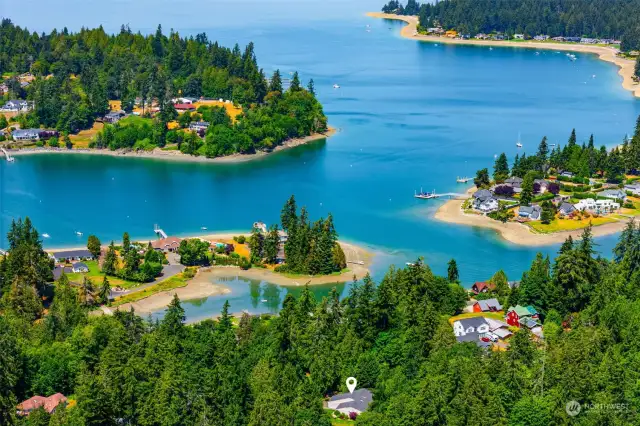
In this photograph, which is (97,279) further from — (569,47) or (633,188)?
(569,47)

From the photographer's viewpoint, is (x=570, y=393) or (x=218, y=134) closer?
(x=570, y=393)

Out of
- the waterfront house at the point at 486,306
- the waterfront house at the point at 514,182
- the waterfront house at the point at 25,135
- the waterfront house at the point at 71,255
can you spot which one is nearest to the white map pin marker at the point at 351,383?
the waterfront house at the point at 486,306

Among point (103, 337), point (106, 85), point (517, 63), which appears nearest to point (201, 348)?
point (103, 337)

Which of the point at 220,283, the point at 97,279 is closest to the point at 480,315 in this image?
the point at 220,283

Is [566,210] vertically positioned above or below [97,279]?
above

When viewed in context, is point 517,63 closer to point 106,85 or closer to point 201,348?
point 106,85

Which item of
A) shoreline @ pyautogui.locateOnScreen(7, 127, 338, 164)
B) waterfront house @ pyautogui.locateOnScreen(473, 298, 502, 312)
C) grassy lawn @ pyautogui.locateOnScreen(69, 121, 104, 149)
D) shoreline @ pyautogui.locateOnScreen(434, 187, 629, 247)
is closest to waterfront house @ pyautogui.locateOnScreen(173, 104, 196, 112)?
grassy lawn @ pyautogui.locateOnScreen(69, 121, 104, 149)
